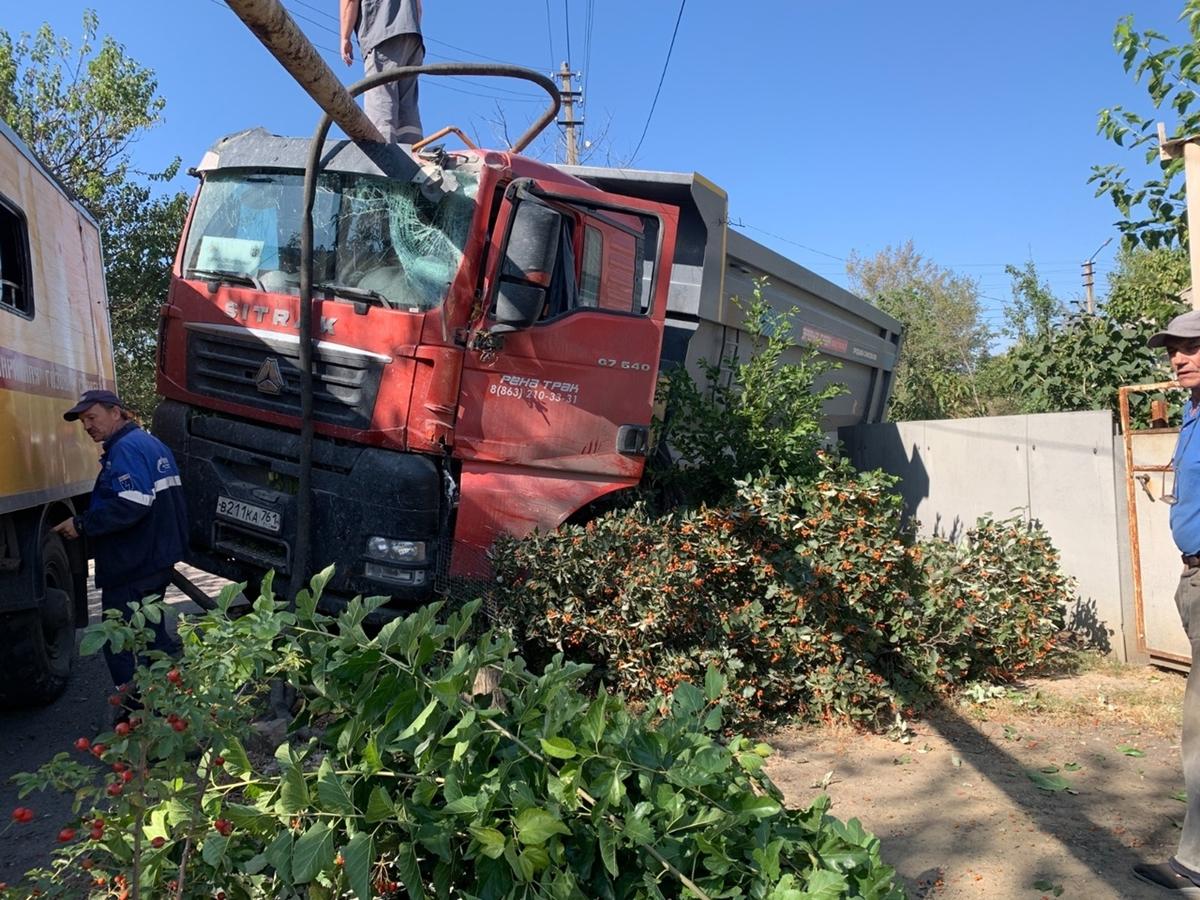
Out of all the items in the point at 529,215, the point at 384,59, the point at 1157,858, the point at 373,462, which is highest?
the point at 384,59

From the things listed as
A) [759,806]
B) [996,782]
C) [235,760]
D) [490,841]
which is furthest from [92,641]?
[996,782]

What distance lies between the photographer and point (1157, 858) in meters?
3.54

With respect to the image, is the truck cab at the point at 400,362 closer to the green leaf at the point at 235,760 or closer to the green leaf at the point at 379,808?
the green leaf at the point at 235,760

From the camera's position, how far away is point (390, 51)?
5570mm

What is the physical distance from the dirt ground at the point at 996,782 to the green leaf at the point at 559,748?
193cm

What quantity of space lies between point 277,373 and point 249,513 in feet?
2.46

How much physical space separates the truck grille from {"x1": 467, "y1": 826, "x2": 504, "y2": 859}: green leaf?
310 centimetres

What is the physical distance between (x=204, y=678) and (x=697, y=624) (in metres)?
2.98

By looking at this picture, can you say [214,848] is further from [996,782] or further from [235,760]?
[996,782]

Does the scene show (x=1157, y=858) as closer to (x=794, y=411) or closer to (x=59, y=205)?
(x=794, y=411)

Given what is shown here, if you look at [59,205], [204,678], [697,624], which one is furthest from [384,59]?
[204,678]

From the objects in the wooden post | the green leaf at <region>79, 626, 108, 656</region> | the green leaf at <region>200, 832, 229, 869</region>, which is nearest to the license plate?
the green leaf at <region>79, 626, 108, 656</region>

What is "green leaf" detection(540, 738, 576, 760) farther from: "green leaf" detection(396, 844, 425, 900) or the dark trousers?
the dark trousers

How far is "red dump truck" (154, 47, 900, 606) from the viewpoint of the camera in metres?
4.64
